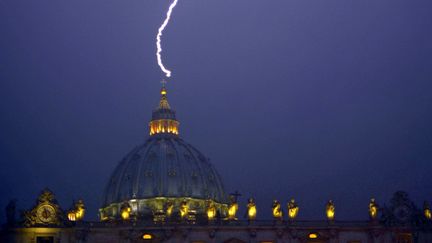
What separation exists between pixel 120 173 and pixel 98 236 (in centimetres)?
3828

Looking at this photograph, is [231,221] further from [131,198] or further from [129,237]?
[131,198]

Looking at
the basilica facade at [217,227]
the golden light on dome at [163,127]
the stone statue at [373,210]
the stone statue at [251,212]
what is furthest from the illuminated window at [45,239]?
the golden light on dome at [163,127]

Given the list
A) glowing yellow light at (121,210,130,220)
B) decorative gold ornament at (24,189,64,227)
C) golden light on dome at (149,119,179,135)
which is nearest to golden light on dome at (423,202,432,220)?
glowing yellow light at (121,210,130,220)

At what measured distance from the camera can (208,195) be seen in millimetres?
121562

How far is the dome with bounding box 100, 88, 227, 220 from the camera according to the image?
386 ft

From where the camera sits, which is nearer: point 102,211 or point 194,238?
point 194,238

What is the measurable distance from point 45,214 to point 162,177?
3516cm

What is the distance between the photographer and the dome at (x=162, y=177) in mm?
117625

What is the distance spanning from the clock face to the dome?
28996 millimetres

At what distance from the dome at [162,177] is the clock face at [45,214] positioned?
95.1ft

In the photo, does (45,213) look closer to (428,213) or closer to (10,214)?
(10,214)

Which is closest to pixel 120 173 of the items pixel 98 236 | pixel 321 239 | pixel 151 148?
pixel 151 148

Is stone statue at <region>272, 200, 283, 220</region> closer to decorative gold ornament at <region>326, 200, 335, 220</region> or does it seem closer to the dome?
decorative gold ornament at <region>326, 200, 335, 220</region>

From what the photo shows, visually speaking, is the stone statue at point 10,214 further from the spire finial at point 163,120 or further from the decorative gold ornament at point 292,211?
the spire finial at point 163,120
